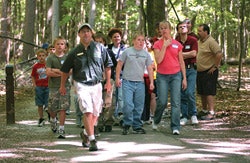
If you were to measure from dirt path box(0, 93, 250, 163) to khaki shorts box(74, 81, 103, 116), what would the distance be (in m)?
0.66

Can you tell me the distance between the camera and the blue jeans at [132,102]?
9.02 m

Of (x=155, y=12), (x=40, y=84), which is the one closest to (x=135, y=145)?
(x=40, y=84)

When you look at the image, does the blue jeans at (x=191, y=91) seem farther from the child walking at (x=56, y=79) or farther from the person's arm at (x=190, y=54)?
the child walking at (x=56, y=79)

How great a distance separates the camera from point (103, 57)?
7637mm

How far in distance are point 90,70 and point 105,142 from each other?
144cm

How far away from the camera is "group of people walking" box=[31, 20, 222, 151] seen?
7.45 m

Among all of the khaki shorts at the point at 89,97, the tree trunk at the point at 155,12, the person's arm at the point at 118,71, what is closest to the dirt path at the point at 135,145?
the khaki shorts at the point at 89,97

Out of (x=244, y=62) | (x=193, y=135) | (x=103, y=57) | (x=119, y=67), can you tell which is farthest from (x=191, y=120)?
(x=244, y=62)

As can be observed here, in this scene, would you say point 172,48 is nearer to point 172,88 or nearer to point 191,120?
point 172,88

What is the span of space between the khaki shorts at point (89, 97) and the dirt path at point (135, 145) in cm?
66

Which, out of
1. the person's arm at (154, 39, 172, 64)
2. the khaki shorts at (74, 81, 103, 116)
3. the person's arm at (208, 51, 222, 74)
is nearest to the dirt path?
the khaki shorts at (74, 81, 103, 116)

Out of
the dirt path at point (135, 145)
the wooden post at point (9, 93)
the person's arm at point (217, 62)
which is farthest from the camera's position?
the person's arm at point (217, 62)

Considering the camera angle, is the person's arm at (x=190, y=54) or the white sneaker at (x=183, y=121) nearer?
the person's arm at (x=190, y=54)

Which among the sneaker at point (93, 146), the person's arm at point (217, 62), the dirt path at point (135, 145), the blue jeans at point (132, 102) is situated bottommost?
the dirt path at point (135, 145)
